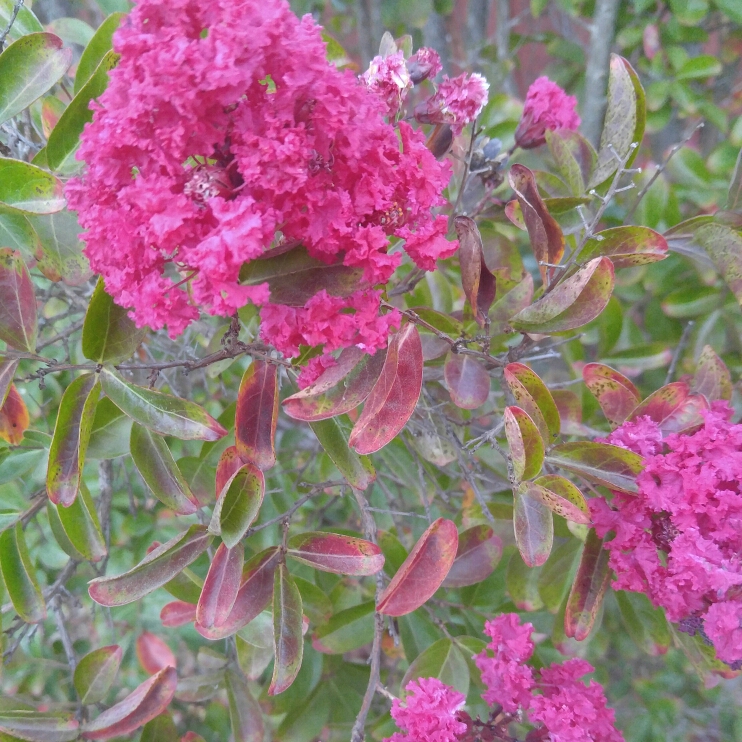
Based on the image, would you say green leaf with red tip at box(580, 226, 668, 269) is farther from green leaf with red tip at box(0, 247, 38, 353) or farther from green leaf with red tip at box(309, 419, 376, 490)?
green leaf with red tip at box(0, 247, 38, 353)

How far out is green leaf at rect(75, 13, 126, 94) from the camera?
809mm

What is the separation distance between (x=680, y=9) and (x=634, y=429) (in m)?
1.22

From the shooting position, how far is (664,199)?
4.16 feet

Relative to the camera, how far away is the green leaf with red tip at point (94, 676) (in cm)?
93

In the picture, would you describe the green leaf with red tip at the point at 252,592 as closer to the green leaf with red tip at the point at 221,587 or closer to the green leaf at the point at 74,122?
the green leaf with red tip at the point at 221,587

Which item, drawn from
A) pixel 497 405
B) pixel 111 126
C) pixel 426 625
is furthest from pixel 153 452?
pixel 497 405

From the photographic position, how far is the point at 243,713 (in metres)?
1.00

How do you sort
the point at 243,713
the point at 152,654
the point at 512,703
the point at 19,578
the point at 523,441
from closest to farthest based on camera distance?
the point at 523,441
the point at 512,703
the point at 19,578
the point at 243,713
the point at 152,654

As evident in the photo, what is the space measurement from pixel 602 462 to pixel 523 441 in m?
0.14

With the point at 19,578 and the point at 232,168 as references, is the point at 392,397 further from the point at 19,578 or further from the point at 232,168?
the point at 19,578

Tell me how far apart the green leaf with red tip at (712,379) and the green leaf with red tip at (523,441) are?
1.29 feet

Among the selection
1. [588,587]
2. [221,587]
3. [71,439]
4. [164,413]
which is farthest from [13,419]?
[588,587]

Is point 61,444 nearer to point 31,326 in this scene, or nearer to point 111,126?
point 31,326

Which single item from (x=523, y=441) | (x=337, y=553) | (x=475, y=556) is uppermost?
(x=523, y=441)
